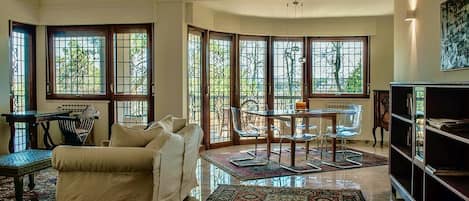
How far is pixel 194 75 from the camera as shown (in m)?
7.02

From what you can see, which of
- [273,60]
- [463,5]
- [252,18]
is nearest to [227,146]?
[273,60]

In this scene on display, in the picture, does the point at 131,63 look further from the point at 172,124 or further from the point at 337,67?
the point at 337,67

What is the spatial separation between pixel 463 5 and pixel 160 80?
4527 millimetres

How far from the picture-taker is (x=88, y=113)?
20.8ft

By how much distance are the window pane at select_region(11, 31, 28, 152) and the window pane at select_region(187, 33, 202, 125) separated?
265 centimetres

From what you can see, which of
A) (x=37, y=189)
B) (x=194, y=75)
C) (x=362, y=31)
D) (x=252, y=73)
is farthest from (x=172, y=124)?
(x=362, y=31)

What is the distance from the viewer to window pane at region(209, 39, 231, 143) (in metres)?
7.50

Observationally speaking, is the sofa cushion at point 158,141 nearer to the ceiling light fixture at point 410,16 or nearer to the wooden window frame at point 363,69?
the ceiling light fixture at point 410,16

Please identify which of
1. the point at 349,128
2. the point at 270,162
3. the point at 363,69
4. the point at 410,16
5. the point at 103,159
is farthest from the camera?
the point at 363,69

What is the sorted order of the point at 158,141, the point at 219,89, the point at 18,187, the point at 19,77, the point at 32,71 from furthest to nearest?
→ the point at 219,89 < the point at 32,71 < the point at 19,77 < the point at 18,187 < the point at 158,141

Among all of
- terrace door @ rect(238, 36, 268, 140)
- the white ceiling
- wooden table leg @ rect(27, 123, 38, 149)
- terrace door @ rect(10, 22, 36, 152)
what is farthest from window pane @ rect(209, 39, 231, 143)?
terrace door @ rect(10, 22, 36, 152)

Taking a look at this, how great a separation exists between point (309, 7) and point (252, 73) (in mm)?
1743

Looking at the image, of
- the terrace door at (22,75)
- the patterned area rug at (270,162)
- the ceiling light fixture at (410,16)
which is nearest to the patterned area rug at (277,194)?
the patterned area rug at (270,162)

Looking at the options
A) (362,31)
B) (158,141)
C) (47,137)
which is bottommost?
(47,137)
